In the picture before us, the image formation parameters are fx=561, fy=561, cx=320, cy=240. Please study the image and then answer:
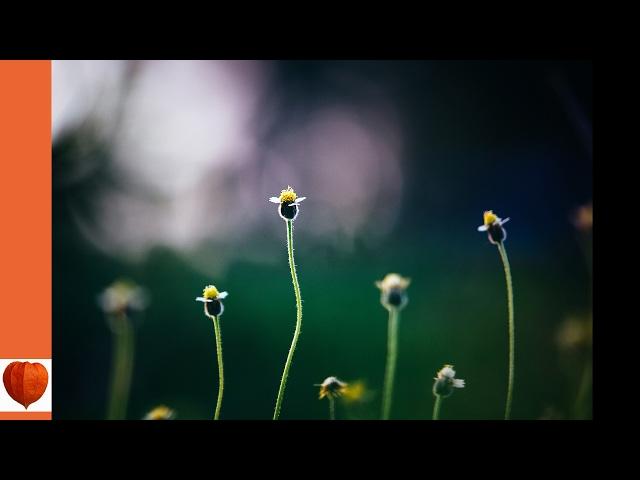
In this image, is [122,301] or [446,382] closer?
[446,382]

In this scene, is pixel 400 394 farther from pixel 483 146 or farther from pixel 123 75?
pixel 123 75

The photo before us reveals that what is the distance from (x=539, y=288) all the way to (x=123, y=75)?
2.18m

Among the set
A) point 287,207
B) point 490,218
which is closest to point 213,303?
point 287,207

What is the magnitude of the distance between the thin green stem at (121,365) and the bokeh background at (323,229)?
0.07 m

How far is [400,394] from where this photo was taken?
7.19 feet

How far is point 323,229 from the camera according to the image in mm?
2689

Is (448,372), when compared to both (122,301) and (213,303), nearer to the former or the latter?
(213,303)

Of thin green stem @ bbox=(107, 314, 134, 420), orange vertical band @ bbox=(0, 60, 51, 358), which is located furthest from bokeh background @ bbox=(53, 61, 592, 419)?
→ orange vertical band @ bbox=(0, 60, 51, 358)

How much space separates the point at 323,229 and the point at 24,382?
1.40 meters

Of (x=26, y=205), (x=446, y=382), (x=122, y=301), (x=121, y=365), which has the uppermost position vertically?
(x=26, y=205)

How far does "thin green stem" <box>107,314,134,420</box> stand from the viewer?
6.40 feet

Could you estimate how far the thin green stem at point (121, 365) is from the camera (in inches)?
76.7

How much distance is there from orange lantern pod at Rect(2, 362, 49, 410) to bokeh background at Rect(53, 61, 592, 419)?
431 millimetres
